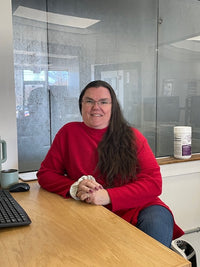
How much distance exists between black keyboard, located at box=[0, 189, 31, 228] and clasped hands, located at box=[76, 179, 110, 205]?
255mm

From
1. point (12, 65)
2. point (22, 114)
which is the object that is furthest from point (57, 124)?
point (12, 65)

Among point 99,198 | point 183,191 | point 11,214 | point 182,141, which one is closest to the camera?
point 11,214

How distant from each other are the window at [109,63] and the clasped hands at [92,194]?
0.71 meters

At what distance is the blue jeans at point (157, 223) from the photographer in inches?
47.9

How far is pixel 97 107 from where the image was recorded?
146 centimetres

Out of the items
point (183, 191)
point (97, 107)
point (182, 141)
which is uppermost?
point (97, 107)

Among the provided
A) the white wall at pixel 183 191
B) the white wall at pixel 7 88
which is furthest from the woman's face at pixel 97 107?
the white wall at pixel 183 191

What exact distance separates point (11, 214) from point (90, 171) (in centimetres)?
50

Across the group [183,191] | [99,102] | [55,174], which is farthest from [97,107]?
[183,191]

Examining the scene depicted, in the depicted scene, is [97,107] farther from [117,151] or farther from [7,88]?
[7,88]

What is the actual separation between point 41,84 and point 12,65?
0.24m

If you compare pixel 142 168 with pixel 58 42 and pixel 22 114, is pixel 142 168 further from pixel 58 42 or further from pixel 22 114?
pixel 58 42

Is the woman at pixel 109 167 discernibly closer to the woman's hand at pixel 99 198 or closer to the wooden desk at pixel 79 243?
the woman's hand at pixel 99 198

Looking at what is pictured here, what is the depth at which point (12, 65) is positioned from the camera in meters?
1.66
